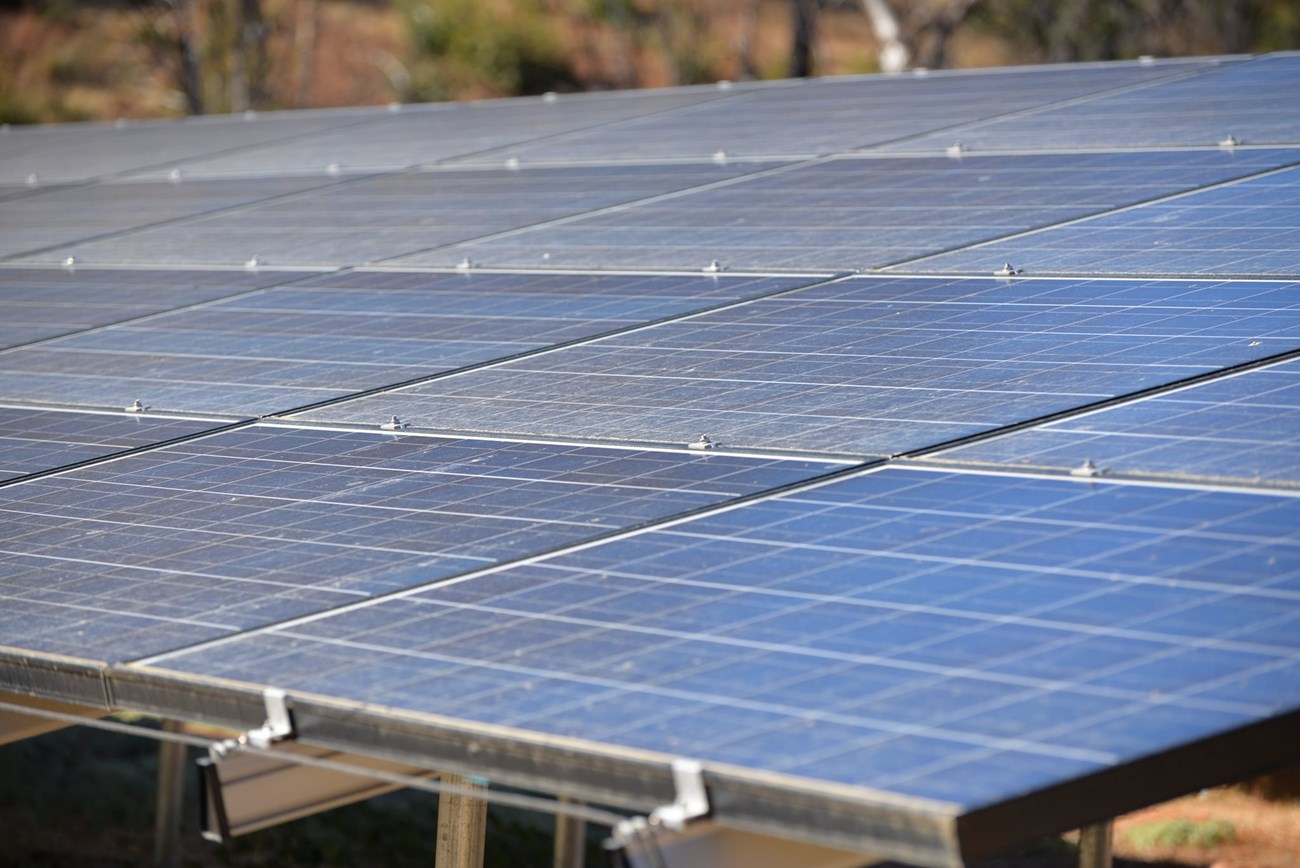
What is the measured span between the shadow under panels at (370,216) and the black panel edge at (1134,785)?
9.27 m

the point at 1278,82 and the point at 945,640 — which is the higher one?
the point at 1278,82

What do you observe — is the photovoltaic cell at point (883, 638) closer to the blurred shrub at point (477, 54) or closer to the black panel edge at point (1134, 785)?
the black panel edge at point (1134, 785)

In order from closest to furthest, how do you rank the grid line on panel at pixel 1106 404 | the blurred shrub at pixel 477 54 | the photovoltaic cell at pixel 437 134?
the grid line on panel at pixel 1106 404
the photovoltaic cell at pixel 437 134
the blurred shrub at pixel 477 54

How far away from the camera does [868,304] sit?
10320 mm

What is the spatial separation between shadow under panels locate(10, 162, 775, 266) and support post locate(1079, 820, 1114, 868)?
5941 millimetres

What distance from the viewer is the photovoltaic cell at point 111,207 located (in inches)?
671

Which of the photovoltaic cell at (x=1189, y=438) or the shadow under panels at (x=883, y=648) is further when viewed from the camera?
the photovoltaic cell at (x=1189, y=438)

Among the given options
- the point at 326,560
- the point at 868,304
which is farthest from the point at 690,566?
the point at 868,304

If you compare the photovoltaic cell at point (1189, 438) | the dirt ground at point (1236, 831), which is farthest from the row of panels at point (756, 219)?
the dirt ground at point (1236, 831)

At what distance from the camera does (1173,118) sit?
1410 centimetres

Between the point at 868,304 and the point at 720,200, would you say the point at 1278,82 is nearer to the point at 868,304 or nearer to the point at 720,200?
the point at 720,200

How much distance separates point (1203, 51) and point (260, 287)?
3969 centimetres

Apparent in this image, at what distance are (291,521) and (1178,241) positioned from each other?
5.57m

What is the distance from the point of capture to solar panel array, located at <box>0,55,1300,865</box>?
203 inches
